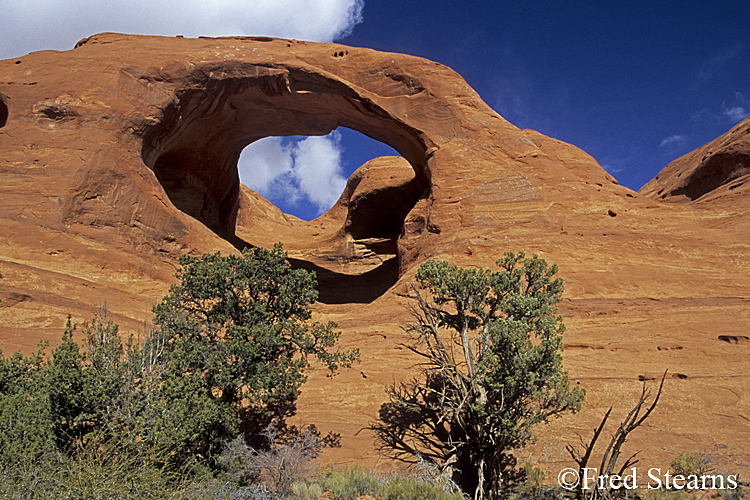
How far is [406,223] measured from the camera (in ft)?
56.3

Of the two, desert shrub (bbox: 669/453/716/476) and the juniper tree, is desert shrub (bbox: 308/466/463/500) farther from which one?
desert shrub (bbox: 669/453/716/476)

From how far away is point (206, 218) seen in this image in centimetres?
2131

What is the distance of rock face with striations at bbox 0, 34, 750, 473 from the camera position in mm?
10789

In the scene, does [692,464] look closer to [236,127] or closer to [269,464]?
[269,464]

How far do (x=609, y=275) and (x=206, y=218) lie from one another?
16169 millimetres

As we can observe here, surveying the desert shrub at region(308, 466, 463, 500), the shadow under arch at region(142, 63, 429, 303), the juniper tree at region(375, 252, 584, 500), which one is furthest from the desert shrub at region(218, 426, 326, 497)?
the shadow under arch at region(142, 63, 429, 303)

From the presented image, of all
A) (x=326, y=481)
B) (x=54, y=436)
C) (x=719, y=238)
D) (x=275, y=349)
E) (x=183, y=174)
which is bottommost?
(x=326, y=481)

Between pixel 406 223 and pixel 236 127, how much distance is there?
8500 mm

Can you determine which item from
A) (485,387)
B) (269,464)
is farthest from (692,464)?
(269,464)

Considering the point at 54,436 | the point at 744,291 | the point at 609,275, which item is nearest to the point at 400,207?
the point at 609,275

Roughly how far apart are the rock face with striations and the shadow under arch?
9 centimetres

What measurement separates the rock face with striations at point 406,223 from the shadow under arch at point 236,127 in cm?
9

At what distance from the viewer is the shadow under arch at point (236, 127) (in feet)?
56.7

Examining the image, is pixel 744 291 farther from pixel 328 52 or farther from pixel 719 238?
pixel 328 52
